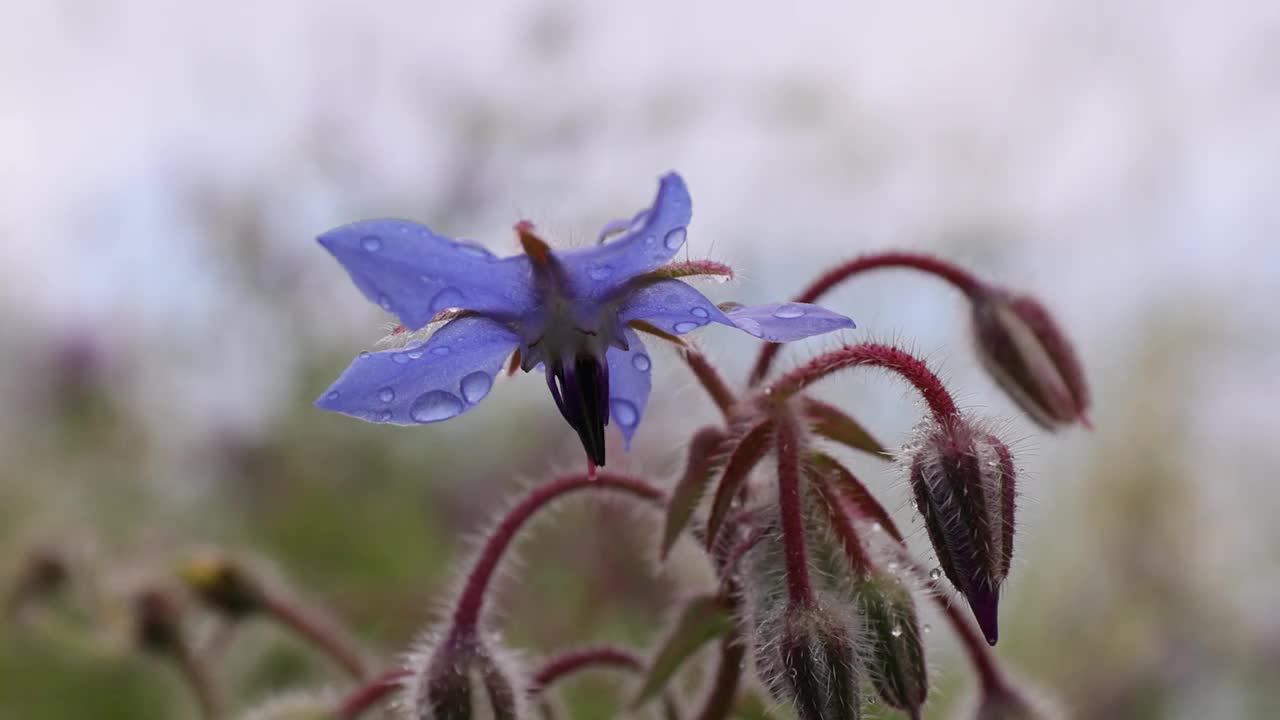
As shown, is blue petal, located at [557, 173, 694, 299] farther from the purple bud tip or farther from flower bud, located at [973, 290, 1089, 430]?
flower bud, located at [973, 290, 1089, 430]

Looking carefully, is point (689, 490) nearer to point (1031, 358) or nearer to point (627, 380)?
point (627, 380)

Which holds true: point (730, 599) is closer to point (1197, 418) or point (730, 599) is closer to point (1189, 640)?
point (1189, 640)

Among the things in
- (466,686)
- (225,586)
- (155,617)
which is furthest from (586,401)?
(155,617)

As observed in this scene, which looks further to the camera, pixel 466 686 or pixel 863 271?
pixel 863 271

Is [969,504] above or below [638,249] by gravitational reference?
below

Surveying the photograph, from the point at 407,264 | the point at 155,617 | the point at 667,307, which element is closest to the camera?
the point at 407,264

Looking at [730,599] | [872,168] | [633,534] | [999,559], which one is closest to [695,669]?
[730,599]

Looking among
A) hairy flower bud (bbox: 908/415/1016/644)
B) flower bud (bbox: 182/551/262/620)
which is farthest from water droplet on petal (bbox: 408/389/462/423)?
flower bud (bbox: 182/551/262/620)
